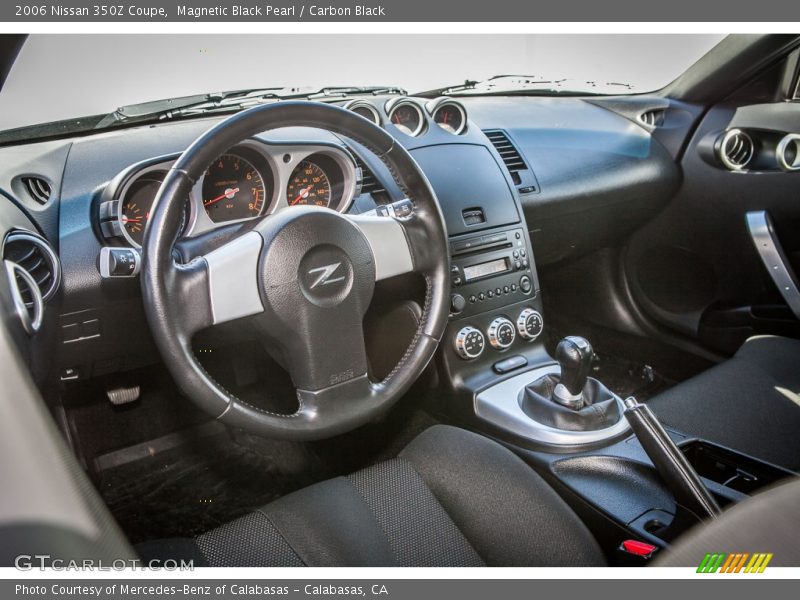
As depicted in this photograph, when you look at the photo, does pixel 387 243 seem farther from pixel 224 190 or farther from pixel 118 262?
pixel 118 262

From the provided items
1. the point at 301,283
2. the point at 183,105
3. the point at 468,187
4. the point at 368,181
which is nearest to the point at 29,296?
the point at 301,283

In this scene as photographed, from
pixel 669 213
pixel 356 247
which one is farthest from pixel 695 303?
pixel 356 247

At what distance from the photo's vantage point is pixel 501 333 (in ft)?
6.29

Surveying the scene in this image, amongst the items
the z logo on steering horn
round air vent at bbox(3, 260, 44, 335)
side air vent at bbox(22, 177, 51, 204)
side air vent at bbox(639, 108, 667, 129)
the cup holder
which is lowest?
the cup holder

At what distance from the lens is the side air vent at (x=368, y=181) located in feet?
5.69

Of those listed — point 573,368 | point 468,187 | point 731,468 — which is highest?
point 468,187

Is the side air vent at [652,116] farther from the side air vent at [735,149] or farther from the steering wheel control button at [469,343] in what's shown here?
the steering wheel control button at [469,343]

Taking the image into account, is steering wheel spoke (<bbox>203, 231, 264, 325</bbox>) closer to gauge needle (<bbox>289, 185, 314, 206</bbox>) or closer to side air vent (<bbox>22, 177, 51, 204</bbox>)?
gauge needle (<bbox>289, 185, 314, 206</bbox>)

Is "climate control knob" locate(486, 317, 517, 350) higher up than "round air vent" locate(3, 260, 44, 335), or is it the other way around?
"round air vent" locate(3, 260, 44, 335)

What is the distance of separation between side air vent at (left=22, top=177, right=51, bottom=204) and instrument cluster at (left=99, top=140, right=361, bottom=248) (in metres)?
0.14

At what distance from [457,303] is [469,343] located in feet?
0.37

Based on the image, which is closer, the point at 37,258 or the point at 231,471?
the point at 37,258

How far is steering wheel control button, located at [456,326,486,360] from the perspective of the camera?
1.86 metres

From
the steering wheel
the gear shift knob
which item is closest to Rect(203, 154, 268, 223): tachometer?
the steering wheel
